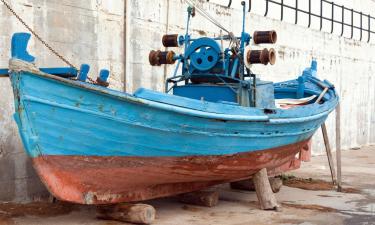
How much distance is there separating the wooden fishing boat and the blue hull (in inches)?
0.4

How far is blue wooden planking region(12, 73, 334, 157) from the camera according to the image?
212 inches

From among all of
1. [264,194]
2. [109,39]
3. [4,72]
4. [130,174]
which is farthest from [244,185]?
[4,72]

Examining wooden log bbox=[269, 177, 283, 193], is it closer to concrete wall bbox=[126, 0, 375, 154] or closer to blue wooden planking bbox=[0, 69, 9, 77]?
concrete wall bbox=[126, 0, 375, 154]

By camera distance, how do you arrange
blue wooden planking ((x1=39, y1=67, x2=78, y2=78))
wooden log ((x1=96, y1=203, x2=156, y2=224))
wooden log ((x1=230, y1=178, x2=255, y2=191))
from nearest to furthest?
1. blue wooden planking ((x1=39, y1=67, x2=78, y2=78))
2. wooden log ((x1=96, y1=203, x2=156, y2=224))
3. wooden log ((x1=230, y1=178, x2=255, y2=191))

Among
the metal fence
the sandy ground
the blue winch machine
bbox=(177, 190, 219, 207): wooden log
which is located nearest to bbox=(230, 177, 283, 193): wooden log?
the sandy ground

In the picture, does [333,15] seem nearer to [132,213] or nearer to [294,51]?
[294,51]

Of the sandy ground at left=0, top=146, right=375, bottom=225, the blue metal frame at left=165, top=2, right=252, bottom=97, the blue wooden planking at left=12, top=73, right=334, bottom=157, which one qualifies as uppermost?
the blue metal frame at left=165, top=2, right=252, bottom=97

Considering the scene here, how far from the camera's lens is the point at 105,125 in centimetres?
566

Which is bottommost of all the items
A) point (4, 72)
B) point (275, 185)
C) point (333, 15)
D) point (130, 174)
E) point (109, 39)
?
point (275, 185)

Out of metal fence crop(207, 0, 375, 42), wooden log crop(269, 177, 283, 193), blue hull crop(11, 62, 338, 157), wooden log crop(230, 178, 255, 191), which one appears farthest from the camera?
metal fence crop(207, 0, 375, 42)

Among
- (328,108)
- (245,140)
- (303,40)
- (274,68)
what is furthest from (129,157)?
(303,40)

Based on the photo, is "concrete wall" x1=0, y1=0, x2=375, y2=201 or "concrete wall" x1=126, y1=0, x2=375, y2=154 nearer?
"concrete wall" x1=0, y1=0, x2=375, y2=201

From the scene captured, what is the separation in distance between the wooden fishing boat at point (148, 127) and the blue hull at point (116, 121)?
0.4 inches

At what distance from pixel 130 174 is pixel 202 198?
5.89 feet
